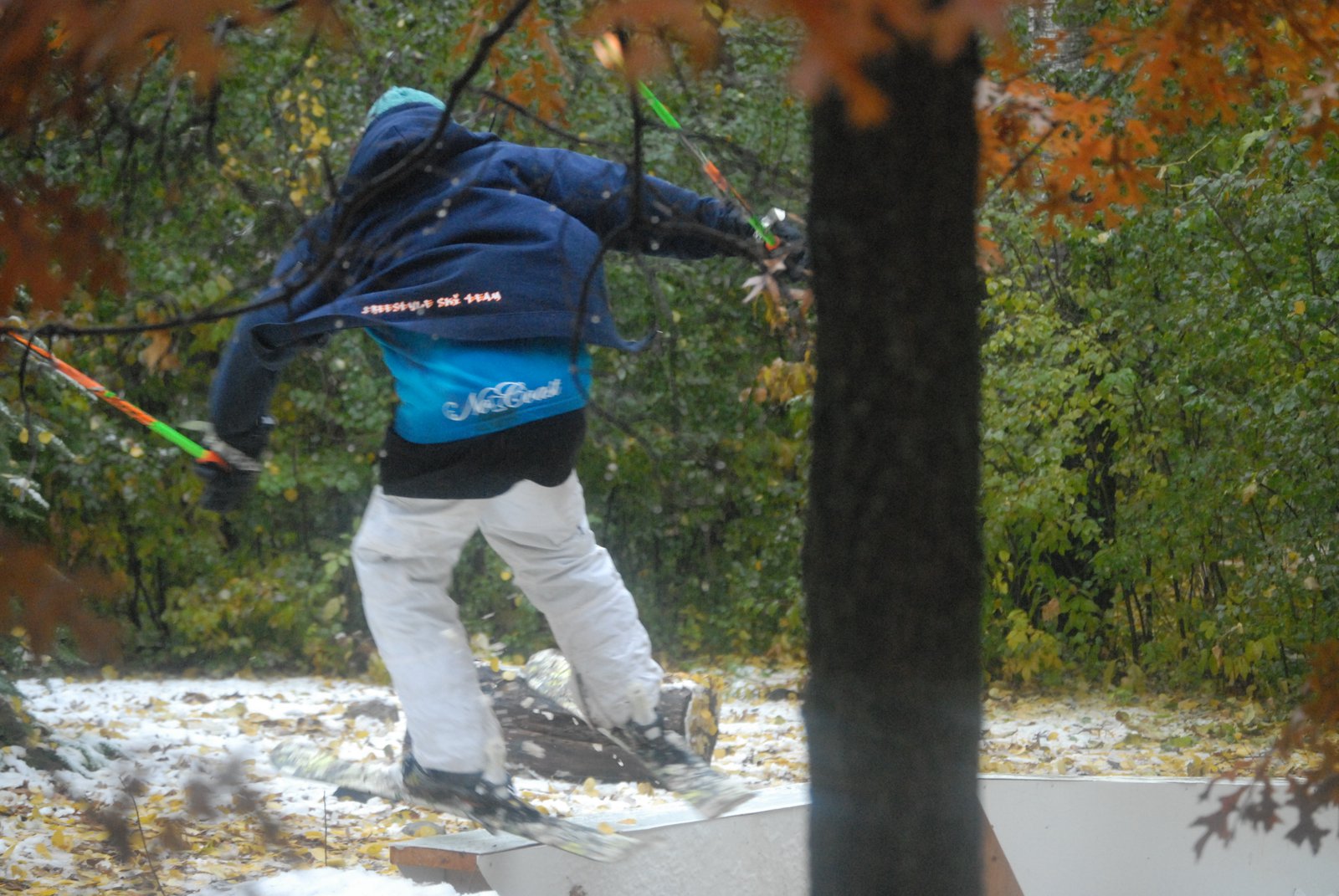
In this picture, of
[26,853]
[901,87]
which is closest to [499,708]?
[26,853]

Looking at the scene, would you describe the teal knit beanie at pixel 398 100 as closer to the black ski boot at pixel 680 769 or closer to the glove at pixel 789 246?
the glove at pixel 789 246

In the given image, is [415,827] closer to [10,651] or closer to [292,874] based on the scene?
[292,874]

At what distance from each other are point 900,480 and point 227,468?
82.2 inches

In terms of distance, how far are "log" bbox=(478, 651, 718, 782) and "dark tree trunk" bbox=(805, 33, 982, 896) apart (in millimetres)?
2832

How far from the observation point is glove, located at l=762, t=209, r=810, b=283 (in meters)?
2.92

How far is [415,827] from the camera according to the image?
13.7 ft

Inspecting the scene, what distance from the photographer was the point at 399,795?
3.56 meters

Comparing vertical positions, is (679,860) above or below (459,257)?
below

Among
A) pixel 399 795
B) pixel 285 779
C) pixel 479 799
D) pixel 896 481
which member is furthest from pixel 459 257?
pixel 285 779

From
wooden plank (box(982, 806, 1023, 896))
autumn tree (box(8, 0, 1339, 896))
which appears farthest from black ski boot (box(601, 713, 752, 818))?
autumn tree (box(8, 0, 1339, 896))

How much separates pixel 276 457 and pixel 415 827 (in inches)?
139

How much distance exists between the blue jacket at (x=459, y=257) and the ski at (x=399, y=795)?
3.63 feet

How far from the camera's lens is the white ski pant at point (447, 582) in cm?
326

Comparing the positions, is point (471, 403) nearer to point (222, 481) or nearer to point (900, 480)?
point (222, 481)
